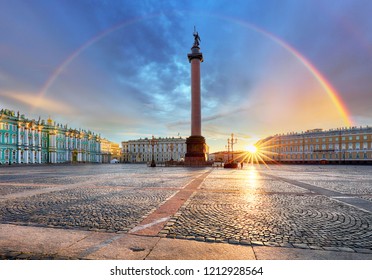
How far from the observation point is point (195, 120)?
160ft

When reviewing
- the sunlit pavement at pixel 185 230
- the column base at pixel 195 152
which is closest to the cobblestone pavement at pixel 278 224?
the sunlit pavement at pixel 185 230

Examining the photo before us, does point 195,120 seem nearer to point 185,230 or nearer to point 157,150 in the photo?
point 185,230

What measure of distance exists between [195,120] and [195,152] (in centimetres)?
642

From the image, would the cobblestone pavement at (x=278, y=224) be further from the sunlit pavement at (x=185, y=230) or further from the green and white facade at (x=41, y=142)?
the green and white facade at (x=41, y=142)

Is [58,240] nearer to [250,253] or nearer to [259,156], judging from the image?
[250,253]

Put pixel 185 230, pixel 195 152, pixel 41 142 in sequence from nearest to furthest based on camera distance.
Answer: pixel 185 230, pixel 195 152, pixel 41 142

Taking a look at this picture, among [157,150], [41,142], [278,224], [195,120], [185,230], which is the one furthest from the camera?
[157,150]

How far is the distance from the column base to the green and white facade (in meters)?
58.1

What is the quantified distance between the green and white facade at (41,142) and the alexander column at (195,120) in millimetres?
58474

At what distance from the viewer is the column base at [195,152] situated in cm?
4678

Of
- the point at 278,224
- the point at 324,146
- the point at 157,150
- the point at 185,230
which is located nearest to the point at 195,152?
the point at 278,224

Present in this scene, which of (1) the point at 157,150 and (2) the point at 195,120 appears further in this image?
(1) the point at 157,150
